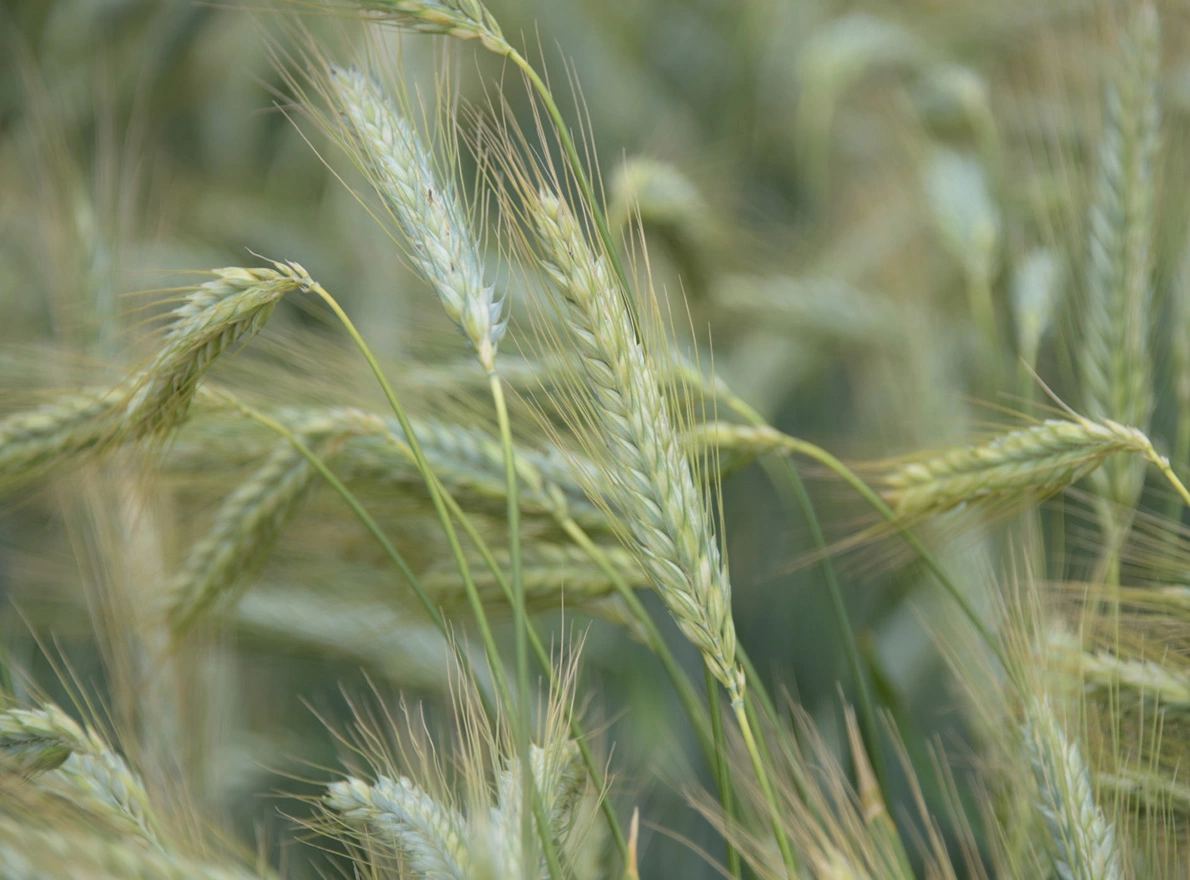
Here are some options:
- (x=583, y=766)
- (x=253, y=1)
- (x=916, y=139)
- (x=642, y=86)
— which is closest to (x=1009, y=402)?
(x=916, y=139)

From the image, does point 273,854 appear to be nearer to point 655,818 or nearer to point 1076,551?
point 655,818

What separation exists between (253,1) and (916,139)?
1256mm

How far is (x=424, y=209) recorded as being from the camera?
19.6 inches

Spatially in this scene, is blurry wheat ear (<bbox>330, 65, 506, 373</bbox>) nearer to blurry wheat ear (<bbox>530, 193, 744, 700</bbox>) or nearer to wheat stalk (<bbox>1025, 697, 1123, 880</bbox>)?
blurry wheat ear (<bbox>530, 193, 744, 700</bbox>)

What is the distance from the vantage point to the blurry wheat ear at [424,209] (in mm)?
474

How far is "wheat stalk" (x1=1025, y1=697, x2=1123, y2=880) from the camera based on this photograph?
0.50m

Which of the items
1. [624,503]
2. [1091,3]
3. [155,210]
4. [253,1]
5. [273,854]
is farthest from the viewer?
[253,1]

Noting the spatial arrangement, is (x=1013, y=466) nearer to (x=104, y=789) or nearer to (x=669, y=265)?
(x=104, y=789)

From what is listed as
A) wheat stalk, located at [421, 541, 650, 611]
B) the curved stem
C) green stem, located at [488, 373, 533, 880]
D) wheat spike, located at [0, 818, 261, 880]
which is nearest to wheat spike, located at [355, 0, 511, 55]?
the curved stem

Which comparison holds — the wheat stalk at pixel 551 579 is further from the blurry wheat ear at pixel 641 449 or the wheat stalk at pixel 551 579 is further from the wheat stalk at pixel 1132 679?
the wheat stalk at pixel 1132 679

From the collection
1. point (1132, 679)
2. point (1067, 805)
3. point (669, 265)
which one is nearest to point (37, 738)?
point (1067, 805)

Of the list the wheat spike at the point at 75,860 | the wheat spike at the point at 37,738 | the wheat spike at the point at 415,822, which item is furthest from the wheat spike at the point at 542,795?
the wheat spike at the point at 37,738

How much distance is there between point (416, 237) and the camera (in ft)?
1.60

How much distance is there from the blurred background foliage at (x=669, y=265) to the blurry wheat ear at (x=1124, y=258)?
0.08m
